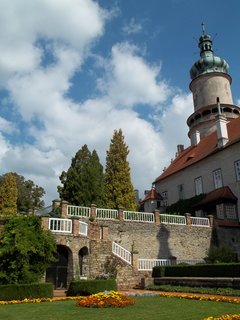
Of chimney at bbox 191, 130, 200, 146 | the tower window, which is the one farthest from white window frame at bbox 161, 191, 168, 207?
chimney at bbox 191, 130, 200, 146

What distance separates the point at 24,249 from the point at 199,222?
1813 centimetres

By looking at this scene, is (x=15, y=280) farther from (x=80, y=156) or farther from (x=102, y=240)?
(x=80, y=156)

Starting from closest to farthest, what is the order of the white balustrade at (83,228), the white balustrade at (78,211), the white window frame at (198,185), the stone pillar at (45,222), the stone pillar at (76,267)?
the stone pillar at (45,222), the stone pillar at (76,267), the white balustrade at (83,228), the white balustrade at (78,211), the white window frame at (198,185)

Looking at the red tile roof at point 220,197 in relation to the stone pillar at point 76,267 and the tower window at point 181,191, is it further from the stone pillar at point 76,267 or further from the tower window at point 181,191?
the stone pillar at point 76,267

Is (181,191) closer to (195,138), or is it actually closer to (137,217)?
(195,138)

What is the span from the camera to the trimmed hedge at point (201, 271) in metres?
17.2

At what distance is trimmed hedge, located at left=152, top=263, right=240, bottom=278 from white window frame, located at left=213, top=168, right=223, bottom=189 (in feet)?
50.1

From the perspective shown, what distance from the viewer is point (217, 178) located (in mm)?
34906

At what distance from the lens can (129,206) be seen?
110 feet

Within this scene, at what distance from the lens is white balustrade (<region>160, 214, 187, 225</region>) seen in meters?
28.0

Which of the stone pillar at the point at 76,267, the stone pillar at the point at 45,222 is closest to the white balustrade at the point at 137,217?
the stone pillar at the point at 76,267

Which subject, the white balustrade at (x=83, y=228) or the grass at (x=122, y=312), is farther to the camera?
the white balustrade at (x=83, y=228)

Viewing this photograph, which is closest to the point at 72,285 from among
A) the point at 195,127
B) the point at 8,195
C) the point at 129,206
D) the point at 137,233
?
the point at 137,233

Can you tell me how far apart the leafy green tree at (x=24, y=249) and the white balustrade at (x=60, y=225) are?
1.09 metres
